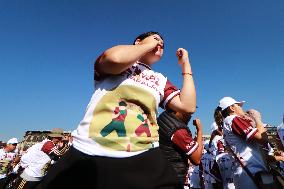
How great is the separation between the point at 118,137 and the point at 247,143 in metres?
3.66

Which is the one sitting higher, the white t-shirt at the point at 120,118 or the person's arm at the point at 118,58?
the person's arm at the point at 118,58

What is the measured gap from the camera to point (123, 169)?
1.33 meters

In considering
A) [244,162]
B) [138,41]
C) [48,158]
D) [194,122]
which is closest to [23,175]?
[48,158]

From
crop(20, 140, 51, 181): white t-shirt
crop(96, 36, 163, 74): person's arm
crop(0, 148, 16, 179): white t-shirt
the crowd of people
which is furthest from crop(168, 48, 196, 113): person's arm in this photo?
crop(0, 148, 16, 179): white t-shirt

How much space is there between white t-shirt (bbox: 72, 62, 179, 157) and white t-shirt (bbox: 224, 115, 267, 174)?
10.3ft

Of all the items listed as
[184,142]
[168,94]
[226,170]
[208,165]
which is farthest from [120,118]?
[208,165]

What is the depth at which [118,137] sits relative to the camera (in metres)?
1.38

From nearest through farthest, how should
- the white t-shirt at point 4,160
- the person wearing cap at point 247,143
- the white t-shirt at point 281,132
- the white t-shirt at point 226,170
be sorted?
the white t-shirt at point 281,132
the person wearing cap at point 247,143
the white t-shirt at point 226,170
the white t-shirt at point 4,160

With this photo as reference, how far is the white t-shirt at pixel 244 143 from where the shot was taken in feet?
13.9

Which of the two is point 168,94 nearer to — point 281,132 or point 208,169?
point 281,132

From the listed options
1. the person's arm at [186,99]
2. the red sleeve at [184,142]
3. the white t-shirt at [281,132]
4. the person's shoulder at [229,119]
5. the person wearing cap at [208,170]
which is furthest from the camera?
Answer: the person wearing cap at [208,170]

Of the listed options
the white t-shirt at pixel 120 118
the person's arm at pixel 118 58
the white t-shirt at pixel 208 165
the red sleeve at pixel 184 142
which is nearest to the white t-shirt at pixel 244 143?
the red sleeve at pixel 184 142

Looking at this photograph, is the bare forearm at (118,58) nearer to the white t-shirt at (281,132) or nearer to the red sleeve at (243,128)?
the red sleeve at (243,128)

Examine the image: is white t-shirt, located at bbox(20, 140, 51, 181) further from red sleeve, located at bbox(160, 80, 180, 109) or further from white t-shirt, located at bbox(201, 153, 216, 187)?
red sleeve, located at bbox(160, 80, 180, 109)
